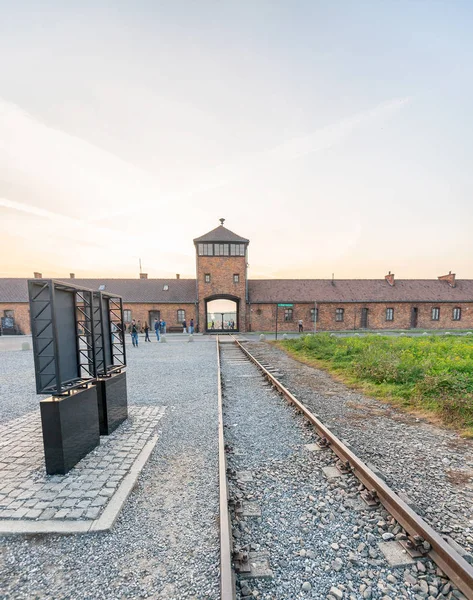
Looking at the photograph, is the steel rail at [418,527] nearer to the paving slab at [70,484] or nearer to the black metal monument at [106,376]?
the paving slab at [70,484]

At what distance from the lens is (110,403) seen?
527 cm

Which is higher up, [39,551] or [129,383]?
[39,551]

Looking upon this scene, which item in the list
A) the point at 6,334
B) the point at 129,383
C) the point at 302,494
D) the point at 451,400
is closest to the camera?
the point at 302,494

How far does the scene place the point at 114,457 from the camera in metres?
4.36

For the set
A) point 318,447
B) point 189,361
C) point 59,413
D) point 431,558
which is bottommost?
point 189,361

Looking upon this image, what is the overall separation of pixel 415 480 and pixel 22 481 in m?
5.16

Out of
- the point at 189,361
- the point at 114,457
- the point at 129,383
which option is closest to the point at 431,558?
the point at 114,457

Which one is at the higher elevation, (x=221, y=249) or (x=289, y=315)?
(x=221, y=249)

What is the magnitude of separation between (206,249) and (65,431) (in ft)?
91.0

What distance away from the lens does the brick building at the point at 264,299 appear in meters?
31.0

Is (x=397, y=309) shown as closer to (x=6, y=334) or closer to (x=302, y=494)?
(x=302, y=494)

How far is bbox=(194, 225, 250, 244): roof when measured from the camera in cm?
3042

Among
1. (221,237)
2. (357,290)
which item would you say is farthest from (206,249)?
(357,290)

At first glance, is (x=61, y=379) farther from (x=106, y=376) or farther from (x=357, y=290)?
(x=357, y=290)
